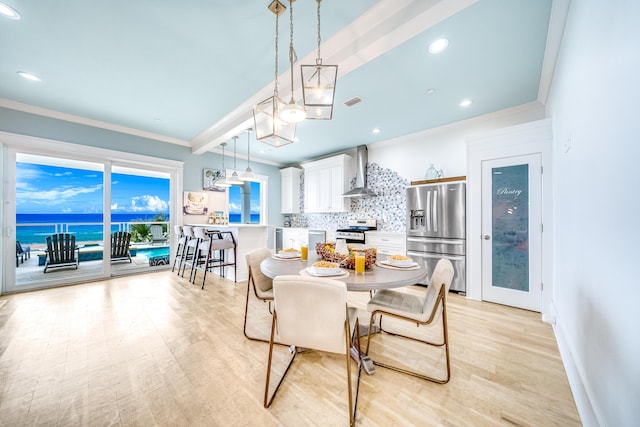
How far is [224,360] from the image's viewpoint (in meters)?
1.82

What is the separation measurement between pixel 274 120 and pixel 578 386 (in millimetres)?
2701

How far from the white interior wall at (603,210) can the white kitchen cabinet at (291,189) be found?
17.7 ft

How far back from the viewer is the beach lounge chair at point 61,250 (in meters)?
4.11

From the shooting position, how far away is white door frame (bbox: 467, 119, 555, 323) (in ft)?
8.61

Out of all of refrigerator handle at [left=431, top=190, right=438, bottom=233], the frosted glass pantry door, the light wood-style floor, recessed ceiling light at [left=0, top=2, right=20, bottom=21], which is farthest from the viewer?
refrigerator handle at [left=431, top=190, right=438, bottom=233]

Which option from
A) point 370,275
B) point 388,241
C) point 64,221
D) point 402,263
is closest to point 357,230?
point 388,241

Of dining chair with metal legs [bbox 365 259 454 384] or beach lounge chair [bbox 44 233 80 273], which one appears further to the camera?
beach lounge chair [bbox 44 233 80 273]

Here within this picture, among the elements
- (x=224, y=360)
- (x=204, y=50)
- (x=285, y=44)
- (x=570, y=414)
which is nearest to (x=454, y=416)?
(x=570, y=414)

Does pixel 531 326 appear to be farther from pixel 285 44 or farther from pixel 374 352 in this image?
pixel 285 44

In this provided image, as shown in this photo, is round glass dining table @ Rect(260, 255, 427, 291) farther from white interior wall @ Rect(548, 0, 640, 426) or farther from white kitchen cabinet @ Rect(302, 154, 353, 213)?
white kitchen cabinet @ Rect(302, 154, 353, 213)

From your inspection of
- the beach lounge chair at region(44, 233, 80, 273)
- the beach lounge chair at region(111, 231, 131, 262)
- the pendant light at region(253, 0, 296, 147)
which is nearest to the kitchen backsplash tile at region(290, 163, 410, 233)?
the pendant light at region(253, 0, 296, 147)

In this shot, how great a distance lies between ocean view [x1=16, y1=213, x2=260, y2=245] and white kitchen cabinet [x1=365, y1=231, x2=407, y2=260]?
5.02 m

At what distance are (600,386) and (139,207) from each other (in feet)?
27.0

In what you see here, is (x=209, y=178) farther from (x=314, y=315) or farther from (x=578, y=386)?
(x=578, y=386)
